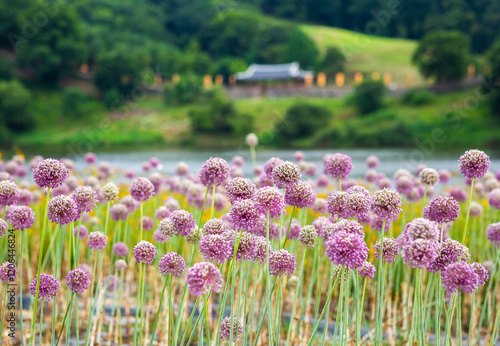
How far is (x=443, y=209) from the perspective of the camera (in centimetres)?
288

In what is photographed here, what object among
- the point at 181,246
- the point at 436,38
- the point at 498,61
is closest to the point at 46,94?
the point at 436,38

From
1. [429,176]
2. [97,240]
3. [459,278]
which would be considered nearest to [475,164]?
[459,278]

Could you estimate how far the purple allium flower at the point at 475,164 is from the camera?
281cm

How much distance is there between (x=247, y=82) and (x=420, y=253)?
76.2 metres

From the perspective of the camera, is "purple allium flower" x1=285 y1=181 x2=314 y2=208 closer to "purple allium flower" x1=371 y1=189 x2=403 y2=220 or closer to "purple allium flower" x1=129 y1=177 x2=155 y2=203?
"purple allium flower" x1=371 y1=189 x2=403 y2=220

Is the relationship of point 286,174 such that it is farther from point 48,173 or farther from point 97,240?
point 97,240

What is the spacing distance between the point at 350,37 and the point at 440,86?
43180mm

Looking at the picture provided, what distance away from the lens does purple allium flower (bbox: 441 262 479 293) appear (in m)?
2.38

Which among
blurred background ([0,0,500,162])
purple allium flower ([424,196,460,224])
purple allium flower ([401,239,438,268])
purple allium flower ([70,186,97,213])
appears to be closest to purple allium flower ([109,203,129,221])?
purple allium flower ([70,186,97,213])

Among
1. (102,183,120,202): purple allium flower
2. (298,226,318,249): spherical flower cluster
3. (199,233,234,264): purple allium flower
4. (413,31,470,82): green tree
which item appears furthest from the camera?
(413,31,470,82): green tree

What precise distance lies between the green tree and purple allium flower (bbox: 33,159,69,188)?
60.7 m

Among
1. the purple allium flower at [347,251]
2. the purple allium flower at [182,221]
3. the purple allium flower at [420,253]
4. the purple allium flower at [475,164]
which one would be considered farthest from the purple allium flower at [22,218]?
the purple allium flower at [475,164]

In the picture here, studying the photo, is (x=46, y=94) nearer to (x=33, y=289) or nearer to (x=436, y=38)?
(x=436, y=38)

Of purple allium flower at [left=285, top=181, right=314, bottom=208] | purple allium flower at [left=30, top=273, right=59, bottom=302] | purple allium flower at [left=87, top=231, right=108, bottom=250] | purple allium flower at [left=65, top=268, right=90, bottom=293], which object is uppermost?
purple allium flower at [left=285, top=181, right=314, bottom=208]
